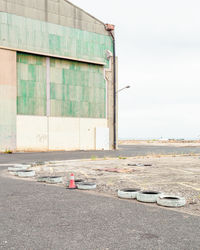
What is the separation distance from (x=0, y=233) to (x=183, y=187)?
6179 millimetres

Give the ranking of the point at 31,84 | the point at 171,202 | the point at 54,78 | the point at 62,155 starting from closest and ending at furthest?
1. the point at 171,202
2. the point at 62,155
3. the point at 31,84
4. the point at 54,78

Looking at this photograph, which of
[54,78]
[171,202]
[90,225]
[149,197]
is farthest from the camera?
[54,78]

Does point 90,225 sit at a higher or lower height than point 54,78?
lower

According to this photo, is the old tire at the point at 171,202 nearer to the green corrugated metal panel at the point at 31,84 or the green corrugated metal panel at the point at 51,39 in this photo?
the green corrugated metal panel at the point at 31,84

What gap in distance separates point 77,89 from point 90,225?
96.1 feet

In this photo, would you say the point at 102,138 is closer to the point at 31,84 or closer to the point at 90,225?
the point at 31,84

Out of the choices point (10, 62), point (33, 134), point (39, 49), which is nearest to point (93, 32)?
point (39, 49)

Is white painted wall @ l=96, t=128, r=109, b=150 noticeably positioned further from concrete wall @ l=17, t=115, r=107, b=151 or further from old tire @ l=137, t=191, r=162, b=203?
old tire @ l=137, t=191, r=162, b=203

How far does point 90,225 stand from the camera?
531 cm

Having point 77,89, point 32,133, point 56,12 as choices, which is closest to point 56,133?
point 32,133

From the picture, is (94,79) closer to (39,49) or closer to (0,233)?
(39,49)

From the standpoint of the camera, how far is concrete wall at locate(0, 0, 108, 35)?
98.7 ft

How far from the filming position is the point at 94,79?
116ft

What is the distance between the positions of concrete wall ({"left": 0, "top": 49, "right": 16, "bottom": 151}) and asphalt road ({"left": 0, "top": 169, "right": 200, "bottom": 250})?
22.1 meters
